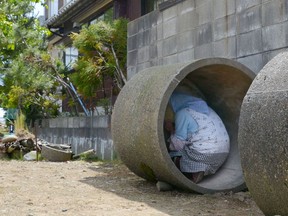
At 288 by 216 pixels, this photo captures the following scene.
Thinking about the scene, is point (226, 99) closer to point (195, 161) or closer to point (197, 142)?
point (197, 142)

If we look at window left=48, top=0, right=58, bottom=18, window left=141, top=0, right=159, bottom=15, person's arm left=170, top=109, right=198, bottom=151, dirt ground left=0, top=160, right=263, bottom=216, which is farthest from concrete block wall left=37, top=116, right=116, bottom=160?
window left=48, top=0, right=58, bottom=18

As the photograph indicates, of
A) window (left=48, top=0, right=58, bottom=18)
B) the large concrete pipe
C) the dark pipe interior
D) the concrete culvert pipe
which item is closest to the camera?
the large concrete pipe

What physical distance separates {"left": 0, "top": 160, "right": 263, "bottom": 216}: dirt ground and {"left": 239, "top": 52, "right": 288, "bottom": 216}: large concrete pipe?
41.4 inches

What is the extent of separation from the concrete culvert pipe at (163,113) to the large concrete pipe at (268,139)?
177cm

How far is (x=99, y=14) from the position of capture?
1512 centimetres

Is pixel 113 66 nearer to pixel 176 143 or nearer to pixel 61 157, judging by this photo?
pixel 61 157

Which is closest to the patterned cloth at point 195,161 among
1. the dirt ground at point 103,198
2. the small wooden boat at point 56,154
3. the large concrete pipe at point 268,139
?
the dirt ground at point 103,198

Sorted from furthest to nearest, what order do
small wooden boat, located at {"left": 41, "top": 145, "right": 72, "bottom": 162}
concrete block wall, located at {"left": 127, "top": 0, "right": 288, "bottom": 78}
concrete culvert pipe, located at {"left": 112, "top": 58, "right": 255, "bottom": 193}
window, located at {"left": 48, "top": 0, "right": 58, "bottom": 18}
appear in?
window, located at {"left": 48, "top": 0, "right": 58, "bottom": 18}
small wooden boat, located at {"left": 41, "top": 145, "right": 72, "bottom": 162}
concrete block wall, located at {"left": 127, "top": 0, "right": 288, "bottom": 78}
concrete culvert pipe, located at {"left": 112, "top": 58, "right": 255, "bottom": 193}

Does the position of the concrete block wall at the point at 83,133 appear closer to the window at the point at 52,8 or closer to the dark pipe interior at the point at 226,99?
the dark pipe interior at the point at 226,99

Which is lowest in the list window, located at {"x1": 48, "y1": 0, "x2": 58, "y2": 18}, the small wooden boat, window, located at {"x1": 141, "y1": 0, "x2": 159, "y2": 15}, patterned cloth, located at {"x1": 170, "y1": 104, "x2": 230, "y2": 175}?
the small wooden boat

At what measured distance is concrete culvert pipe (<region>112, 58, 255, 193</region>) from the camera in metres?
5.23

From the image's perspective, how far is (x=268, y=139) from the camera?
3211 millimetres

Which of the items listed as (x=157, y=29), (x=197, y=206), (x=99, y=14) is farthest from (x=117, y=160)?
(x=99, y=14)

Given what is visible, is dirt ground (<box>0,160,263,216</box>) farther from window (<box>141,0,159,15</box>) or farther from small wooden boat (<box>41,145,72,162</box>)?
window (<box>141,0,159,15</box>)
